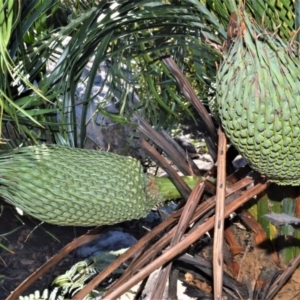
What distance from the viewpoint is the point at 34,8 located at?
0.90 metres

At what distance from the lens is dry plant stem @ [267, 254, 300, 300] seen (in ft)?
2.87

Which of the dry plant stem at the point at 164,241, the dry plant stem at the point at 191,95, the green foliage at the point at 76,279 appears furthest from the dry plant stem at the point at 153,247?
the green foliage at the point at 76,279

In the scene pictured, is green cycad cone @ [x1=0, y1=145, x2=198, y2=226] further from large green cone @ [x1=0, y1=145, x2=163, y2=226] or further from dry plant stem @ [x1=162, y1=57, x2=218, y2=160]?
dry plant stem @ [x1=162, y1=57, x2=218, y2=160]

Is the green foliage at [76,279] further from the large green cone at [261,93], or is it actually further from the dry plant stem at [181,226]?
the large green cone at [261,93]

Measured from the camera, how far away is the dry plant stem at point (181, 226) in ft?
2.72

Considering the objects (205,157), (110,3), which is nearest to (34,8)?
(110,3)

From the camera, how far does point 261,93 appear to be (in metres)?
0.63

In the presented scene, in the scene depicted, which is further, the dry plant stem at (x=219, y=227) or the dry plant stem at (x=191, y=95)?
the dry plant stem at (x=191, y=95)

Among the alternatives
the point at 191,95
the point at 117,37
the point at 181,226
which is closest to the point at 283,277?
the point at 181,226

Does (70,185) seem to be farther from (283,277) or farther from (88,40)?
(283,277)

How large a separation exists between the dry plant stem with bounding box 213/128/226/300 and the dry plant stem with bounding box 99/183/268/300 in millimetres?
39

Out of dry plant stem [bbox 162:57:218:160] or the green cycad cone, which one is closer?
the green cycad cone

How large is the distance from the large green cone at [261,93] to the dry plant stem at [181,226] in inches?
7.7

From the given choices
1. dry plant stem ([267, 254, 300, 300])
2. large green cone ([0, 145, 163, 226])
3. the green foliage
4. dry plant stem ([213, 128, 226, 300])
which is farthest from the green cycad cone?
the green foliage
